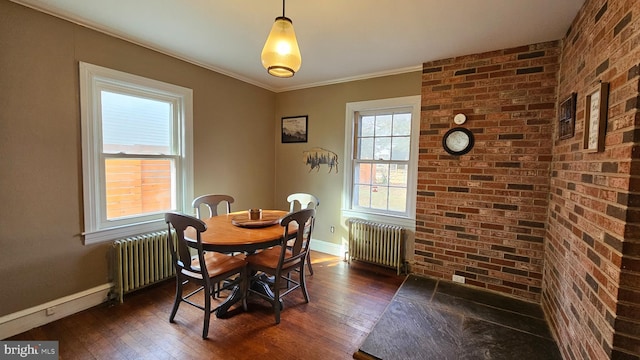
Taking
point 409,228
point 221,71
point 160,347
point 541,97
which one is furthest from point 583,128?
point 221,71

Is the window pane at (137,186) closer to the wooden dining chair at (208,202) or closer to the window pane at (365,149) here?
the wooden dining chair at (208,202)

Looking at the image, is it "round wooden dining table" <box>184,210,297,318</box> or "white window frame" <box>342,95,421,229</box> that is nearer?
"round wooden dining table" <box>184,210,297,318</box>

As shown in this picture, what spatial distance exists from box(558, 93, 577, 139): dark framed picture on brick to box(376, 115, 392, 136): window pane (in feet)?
5.36

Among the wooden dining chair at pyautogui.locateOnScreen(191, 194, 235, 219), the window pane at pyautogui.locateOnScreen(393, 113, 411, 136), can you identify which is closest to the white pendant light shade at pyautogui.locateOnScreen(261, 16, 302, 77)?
the wooden dining chair at pyautogui.locateOnScreen(191, 194, 235, 219)

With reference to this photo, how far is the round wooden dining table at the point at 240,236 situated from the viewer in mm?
1988

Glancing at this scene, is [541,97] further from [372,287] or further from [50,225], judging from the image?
[50,225]

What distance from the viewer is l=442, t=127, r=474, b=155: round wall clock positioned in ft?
8.93

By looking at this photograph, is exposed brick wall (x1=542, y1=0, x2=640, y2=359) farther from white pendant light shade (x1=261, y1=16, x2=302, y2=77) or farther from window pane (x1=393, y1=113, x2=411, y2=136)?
white pendant light shade (x1=261, y1=16, x2=302, y2=77)

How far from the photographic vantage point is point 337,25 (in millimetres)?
2172

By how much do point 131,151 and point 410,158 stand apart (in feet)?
9.72

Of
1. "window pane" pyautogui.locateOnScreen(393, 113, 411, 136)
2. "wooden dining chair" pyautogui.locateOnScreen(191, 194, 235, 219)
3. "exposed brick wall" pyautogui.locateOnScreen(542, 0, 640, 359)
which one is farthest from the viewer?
"window pane" pyautogui.locateOnScreen(393, 113, 411, 136)

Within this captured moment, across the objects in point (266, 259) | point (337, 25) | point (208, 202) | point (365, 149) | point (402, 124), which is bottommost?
point (266, 259)

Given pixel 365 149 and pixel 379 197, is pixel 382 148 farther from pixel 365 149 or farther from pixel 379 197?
pixel 379 197
